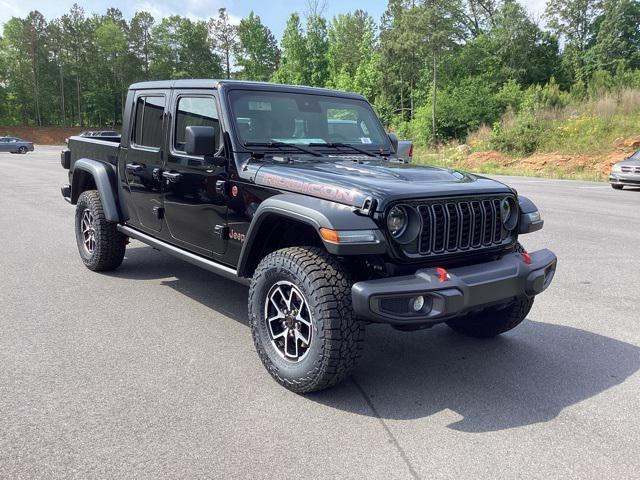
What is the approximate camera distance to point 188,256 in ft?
14.7

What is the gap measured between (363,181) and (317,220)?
44 centimetres

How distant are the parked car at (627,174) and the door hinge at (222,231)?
649 inches

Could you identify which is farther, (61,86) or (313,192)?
(61,86)

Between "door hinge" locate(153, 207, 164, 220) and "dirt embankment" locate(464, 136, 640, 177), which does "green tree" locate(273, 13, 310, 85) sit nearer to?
"dirt embankment" locate(464, 136, 640, 177)

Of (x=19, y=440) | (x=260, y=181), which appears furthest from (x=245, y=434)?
(x=260, y=181)

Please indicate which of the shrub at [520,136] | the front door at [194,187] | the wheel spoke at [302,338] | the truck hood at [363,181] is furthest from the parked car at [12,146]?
the wheel spoke at [302,338]

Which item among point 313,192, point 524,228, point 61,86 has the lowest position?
point 524,228

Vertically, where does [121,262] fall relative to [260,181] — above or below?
below

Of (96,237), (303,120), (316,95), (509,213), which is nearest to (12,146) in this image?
(96,237)

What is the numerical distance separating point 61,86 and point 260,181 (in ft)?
274

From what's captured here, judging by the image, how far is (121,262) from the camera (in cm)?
616

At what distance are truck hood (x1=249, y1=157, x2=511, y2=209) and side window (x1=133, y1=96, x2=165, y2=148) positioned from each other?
4.85ft

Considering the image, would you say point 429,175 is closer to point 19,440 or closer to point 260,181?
point 260,181

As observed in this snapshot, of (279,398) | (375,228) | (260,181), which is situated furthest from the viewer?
(260,181)
